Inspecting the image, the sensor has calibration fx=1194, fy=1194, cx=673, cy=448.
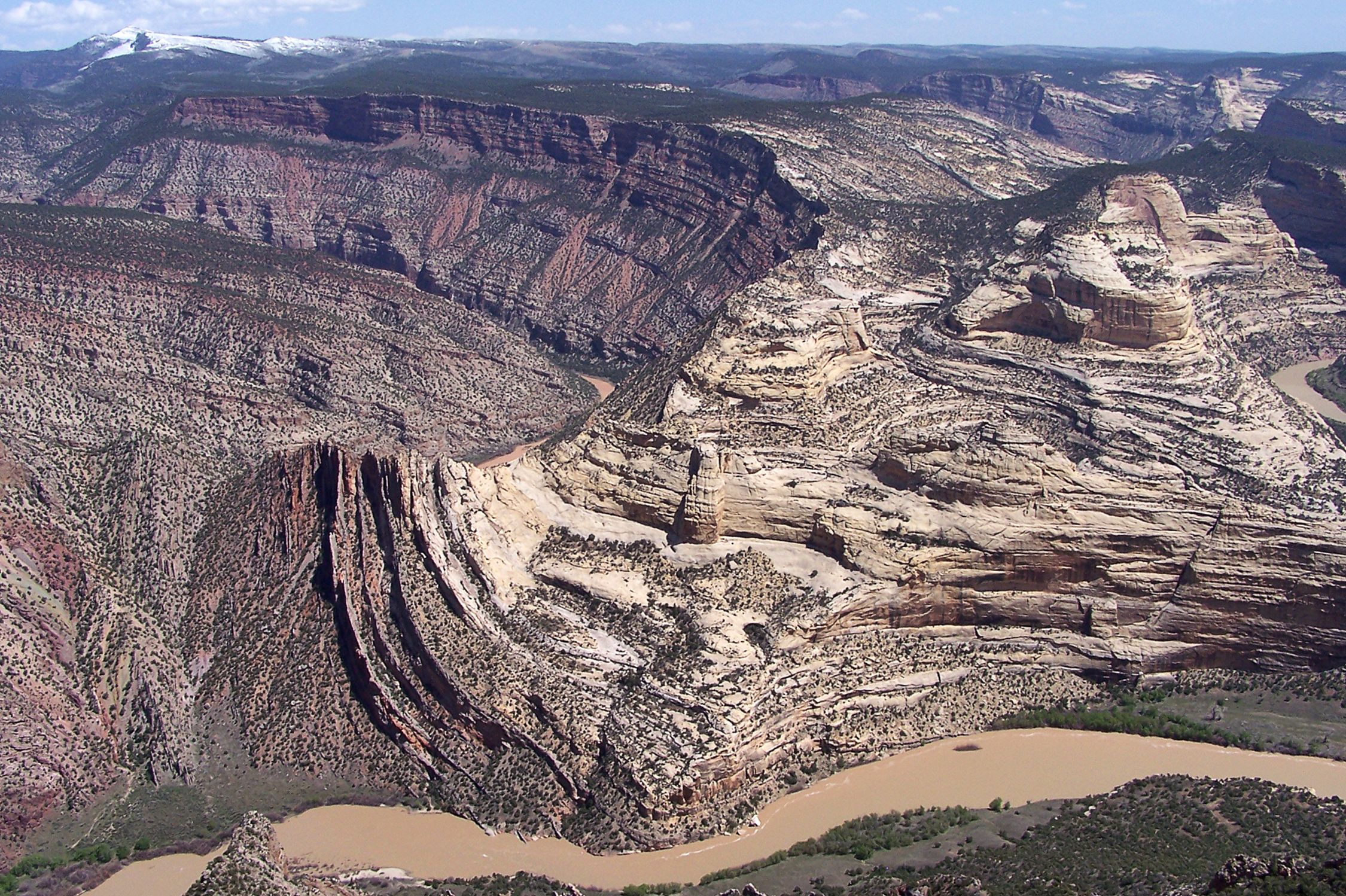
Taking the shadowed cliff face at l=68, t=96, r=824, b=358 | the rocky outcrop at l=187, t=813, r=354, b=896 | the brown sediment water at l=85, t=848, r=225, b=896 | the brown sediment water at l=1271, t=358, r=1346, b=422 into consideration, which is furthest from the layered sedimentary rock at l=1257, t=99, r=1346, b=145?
the rocky outcrop at l=187, t=813, r=354, b=896

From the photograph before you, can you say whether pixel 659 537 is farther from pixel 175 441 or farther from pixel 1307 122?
pixel 1307 122

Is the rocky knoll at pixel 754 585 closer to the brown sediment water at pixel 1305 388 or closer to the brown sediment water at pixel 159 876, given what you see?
the brown sediment water at pixel 159 876

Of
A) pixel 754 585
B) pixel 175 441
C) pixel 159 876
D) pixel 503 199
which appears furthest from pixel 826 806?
pixel 503 199

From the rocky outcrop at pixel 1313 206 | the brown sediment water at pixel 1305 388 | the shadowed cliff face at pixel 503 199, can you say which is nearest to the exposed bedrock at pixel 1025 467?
the brown sediment water at pixel 1305 388

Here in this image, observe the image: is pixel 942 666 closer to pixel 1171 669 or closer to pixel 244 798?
pixel 1171 669

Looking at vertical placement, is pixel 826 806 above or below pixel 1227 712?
below

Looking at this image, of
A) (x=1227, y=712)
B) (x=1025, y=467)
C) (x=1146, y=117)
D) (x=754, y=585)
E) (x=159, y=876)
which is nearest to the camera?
(x=159, y=876)

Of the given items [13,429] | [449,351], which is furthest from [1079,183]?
[13,429]
